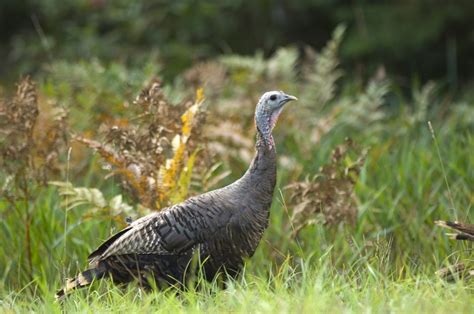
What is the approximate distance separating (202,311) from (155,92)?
2.03 m

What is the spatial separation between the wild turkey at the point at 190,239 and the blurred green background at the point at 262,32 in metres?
4.82

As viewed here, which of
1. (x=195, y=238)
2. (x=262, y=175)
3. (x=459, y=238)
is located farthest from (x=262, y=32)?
(x=459, y=238)

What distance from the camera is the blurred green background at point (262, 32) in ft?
35.0

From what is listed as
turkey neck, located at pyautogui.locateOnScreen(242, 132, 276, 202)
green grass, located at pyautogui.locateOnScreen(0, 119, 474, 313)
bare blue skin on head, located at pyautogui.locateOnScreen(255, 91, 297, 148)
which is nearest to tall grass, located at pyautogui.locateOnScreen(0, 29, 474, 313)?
green grass, located at pyautogui.locateOnScreen(0, 119, 474, 313)

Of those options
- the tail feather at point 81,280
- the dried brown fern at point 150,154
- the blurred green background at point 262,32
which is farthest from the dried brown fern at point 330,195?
the blurred green background at point 262,32

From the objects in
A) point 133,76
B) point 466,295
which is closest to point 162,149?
point 133,76

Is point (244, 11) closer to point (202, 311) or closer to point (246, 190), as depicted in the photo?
point (246, 190)

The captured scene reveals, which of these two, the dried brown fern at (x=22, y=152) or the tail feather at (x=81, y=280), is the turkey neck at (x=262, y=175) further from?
the dried brown fern at (x=22, y=152)

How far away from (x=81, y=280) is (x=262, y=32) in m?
6.43

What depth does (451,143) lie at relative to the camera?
764 centimetres

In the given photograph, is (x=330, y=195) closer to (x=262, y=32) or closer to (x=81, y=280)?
(x=81, y=280)

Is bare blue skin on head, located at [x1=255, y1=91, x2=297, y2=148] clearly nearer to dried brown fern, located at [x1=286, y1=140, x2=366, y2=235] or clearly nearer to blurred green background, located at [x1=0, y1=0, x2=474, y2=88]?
dried brown fern, located at [x1=286, y1=140, x2=366, y2=235]

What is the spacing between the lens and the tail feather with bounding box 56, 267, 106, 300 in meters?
5.38

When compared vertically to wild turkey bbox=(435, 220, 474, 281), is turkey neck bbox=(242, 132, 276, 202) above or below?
above
